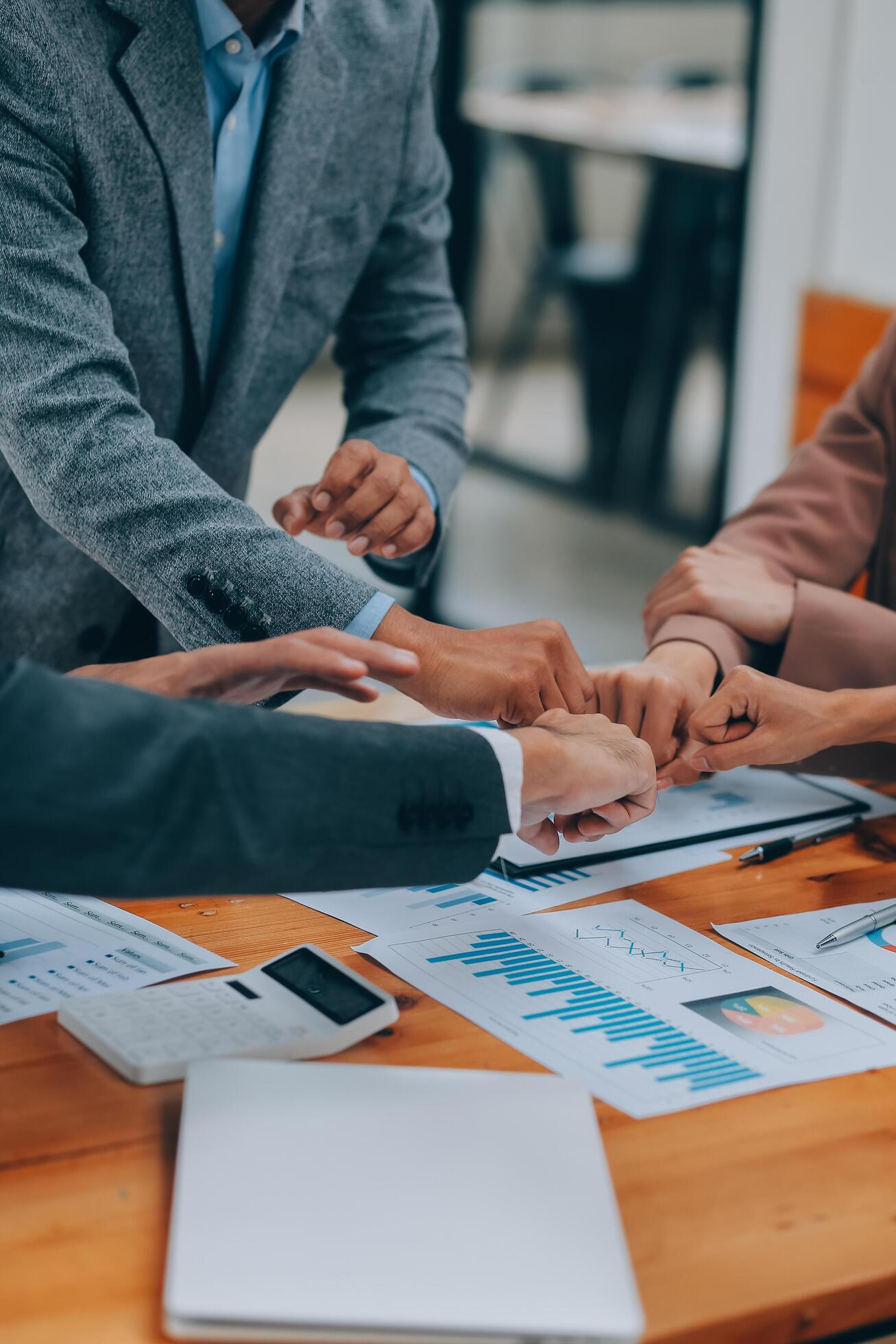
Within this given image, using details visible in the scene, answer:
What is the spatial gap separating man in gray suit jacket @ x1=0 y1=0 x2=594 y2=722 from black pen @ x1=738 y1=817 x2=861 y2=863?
221mm

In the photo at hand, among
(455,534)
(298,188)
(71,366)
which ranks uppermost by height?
(298,188)

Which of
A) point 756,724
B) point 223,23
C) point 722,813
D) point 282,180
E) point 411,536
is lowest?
point 722,813

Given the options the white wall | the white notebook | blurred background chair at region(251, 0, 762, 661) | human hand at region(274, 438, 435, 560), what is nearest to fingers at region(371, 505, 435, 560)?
human hand at region(274, 438, 435, 560)

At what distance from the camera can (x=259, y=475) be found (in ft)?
15.3

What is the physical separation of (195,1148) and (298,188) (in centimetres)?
119

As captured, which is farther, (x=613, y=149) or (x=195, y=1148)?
(x=613, y=149)

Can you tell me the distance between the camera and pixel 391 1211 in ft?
2.42

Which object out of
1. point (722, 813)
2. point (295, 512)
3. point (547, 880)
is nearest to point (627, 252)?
point (295, 512)

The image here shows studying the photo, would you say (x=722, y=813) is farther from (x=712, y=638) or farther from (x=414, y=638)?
(x=414, y=638)

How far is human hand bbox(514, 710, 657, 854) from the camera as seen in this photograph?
1.05 metres

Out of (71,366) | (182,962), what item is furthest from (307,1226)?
(71,366)

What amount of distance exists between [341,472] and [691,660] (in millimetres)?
439

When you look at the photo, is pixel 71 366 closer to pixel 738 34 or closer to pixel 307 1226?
pixel 307 1226

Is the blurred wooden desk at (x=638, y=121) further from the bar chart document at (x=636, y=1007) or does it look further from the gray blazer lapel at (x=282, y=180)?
the bar chart document at (x=636, y=1007)
